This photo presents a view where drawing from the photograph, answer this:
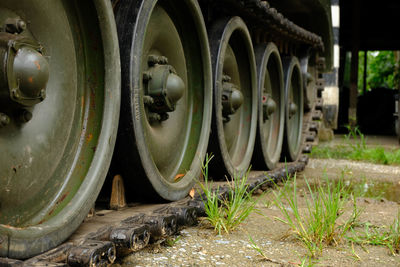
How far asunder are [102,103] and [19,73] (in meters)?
0.43

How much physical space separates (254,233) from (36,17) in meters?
1.22

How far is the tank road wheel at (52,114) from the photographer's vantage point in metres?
1.42

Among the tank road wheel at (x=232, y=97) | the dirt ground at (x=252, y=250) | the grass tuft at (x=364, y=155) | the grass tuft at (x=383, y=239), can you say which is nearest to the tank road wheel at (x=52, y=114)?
the dirt ground at (x=252, y=250)

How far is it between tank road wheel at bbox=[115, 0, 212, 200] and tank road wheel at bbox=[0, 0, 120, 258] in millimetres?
189

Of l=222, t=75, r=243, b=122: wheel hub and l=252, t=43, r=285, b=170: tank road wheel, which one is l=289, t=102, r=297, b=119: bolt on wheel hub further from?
l=222, t=75, r=243, b=122: wheel hub

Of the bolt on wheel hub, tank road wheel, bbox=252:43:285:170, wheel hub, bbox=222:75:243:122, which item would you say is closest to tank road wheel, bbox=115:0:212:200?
wheel hub, bbox=222:75:243:122

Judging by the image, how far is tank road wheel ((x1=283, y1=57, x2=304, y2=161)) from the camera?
14.9 ft

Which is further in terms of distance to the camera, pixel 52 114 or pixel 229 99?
pixel 229 99

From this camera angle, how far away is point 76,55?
1.79 m

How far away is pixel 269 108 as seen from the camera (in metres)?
4.00

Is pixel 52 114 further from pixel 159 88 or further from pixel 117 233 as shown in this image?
pixel 159 88

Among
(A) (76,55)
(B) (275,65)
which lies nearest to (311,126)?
(B) (275,65)

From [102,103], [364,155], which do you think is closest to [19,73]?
[102,103]

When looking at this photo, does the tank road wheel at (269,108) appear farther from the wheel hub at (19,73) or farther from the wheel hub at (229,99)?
the wheel hub at (19,73)
